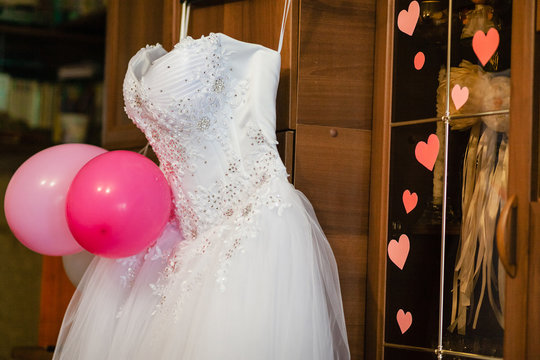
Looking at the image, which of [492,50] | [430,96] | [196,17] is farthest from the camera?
[196,17]

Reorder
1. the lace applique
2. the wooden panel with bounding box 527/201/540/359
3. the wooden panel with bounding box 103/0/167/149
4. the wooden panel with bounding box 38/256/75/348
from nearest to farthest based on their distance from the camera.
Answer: the wooden panel with bounding box 527/201/540/359 < the lace applique < the wooden panel with bounding box 103/0/167/149 < the wooden panel with bounding box 38/256/75/348

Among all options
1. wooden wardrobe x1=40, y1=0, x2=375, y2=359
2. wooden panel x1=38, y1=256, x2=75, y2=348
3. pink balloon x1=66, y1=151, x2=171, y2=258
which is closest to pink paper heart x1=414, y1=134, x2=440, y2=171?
wooden wardrobe x1=40, y1=0, x2=375, y2=359

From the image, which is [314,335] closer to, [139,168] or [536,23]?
[139,168]

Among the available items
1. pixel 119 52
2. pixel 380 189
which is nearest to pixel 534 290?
pixel 380 189

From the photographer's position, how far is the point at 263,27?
5.55ft

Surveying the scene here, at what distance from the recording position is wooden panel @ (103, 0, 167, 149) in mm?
2137

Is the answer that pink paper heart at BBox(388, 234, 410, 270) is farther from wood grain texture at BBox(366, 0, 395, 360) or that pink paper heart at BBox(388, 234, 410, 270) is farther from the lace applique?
the lace applique

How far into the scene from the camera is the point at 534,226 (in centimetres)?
125

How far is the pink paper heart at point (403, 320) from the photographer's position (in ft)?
4.99

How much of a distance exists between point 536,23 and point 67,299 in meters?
1.85

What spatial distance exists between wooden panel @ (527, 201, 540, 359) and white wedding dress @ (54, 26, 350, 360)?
0.40m

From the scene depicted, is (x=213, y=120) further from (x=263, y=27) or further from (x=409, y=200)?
(x=409, y=200)

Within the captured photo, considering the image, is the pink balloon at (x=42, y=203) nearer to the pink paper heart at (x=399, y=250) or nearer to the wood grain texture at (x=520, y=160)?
the pink paper heart at (x=399, y=250)

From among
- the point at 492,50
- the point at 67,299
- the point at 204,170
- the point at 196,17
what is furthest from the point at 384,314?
the point at 67,299
